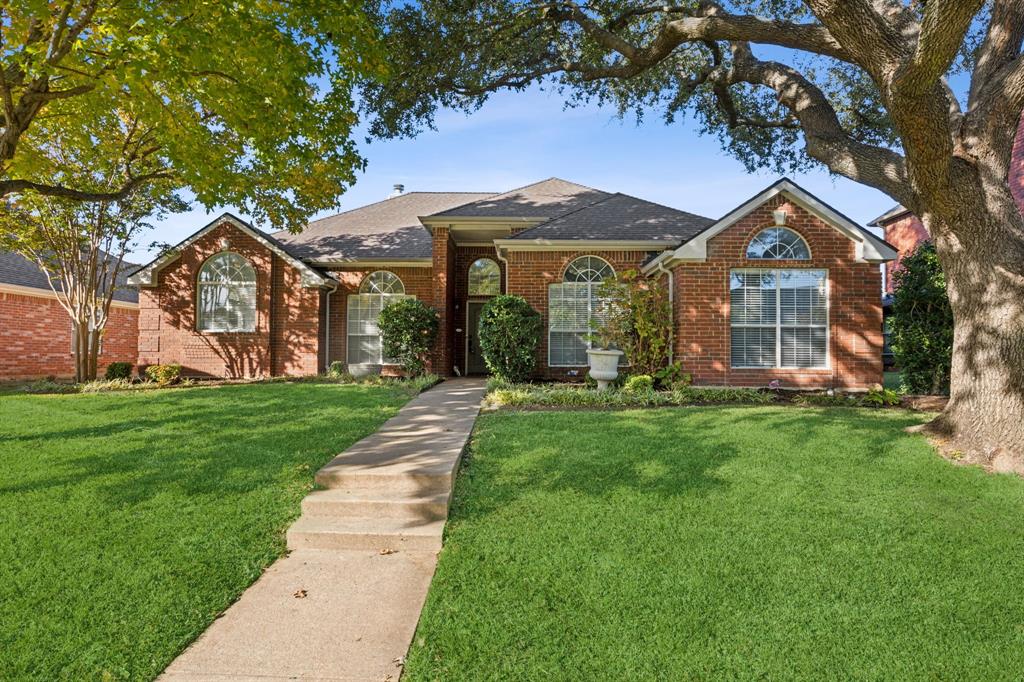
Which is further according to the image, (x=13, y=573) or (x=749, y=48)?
(x=749, y=48)

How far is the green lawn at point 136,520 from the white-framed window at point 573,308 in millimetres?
5582

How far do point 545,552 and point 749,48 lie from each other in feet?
33.7

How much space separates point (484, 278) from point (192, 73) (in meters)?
9.70

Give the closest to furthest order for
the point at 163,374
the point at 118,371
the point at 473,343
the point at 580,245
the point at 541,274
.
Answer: the point at 580,245 → the point at 541,274 → the point at 163,374 → the point at 118,371 → the point at 473,343

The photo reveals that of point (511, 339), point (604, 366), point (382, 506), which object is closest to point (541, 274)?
point (511, 339)

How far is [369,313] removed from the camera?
1512cm

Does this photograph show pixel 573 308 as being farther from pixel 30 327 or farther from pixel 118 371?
pixel 30 327

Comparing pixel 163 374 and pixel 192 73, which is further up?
pixel 192 73

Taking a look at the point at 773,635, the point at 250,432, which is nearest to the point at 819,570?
the point at 773,635

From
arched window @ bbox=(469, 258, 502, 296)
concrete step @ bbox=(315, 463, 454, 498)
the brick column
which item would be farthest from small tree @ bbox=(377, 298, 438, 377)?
concrete step @ bbox=(315, 463, 454, 498)

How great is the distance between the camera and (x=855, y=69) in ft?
39.2

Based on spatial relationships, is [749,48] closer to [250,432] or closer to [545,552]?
[545,552]

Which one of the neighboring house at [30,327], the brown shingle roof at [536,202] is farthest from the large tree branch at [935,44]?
the neighboring house at [30,327]

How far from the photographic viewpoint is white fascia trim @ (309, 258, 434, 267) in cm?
1462
